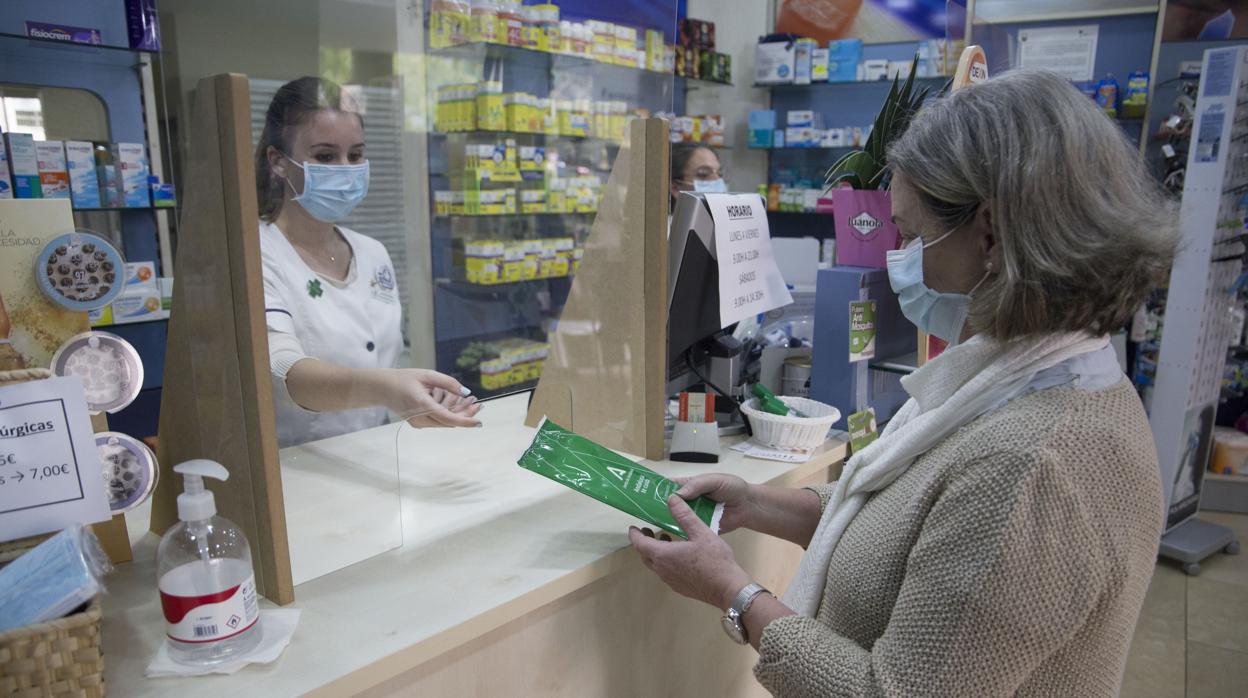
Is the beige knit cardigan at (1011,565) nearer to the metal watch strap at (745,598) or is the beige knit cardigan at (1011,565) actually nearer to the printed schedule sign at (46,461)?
the metal watch strap at (745,598)

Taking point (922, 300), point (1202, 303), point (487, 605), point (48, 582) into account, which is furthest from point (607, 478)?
point (1202, 303)

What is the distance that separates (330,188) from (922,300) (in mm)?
1095

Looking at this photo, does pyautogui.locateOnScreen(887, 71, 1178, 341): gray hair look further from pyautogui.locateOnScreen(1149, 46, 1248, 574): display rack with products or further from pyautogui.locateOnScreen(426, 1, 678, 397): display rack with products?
pyautogui.locateOnScreen(1149, 46, 1248, 574): display rack with products

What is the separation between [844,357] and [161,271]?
8.86 feet

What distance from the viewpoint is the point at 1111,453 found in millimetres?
958

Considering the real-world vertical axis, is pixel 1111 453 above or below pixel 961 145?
below

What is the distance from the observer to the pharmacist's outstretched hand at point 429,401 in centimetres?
135

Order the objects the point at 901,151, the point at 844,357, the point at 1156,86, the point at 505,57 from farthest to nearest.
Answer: the point at 1156,86, the point at 505,57, the point at 844,357, the point at 901,151

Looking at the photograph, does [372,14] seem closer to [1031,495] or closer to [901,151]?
[901,151]

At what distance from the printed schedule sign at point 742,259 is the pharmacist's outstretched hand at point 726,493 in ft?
1.63

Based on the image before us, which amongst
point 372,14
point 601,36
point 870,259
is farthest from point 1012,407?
point 601,36

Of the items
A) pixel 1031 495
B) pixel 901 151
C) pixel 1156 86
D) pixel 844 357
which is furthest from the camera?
pixel 1156 86

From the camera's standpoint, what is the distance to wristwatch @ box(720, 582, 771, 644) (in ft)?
3.77

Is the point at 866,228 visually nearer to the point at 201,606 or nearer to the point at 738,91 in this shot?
the point at 201,606
